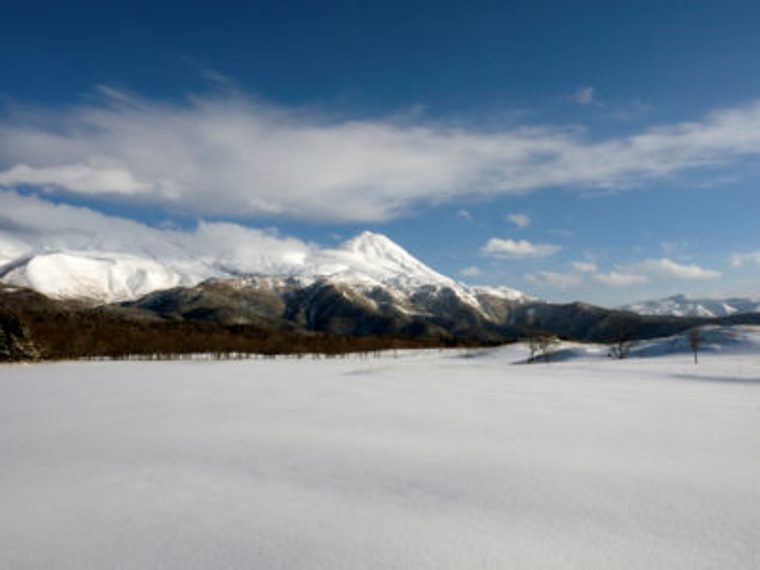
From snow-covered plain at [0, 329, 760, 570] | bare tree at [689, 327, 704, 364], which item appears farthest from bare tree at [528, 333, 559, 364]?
snow-covered plain at [0, 329, 760, 570]

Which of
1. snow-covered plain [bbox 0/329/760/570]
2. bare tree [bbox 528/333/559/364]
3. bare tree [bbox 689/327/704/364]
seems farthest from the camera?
bare tree [bbox 528/333/559/364]

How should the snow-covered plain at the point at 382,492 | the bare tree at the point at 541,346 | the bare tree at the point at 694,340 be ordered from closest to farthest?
the snow-covered plain at the point at 382,492
the bare tree at the point at 694,340
the bare tree at the point at 541,346

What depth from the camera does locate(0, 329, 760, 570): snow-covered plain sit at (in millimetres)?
6746

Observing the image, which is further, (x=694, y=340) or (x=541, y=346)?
(x=541, y=346)

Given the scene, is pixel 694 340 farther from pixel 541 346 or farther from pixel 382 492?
pixel 382 492

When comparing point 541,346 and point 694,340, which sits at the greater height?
point 694,340

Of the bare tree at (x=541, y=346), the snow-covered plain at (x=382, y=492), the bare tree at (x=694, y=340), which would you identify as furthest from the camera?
the bare tree at (x=541, y=346)

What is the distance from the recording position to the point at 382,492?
9203 mm

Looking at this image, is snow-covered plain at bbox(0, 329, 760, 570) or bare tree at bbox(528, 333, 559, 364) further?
bare tree at bbox(528, 333, 559, 364)

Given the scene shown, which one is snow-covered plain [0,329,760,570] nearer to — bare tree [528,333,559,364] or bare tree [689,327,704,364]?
bare tree [689,327,704,364]

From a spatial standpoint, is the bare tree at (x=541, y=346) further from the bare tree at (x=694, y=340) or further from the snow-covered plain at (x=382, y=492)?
the snow-covered plain at (x=382, y=492)

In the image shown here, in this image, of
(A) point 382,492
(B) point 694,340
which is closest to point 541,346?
(B) point 694,340

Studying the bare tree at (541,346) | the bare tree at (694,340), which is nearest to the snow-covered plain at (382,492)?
the bare tree at (694,340)

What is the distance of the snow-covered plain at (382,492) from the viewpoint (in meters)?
6.75
